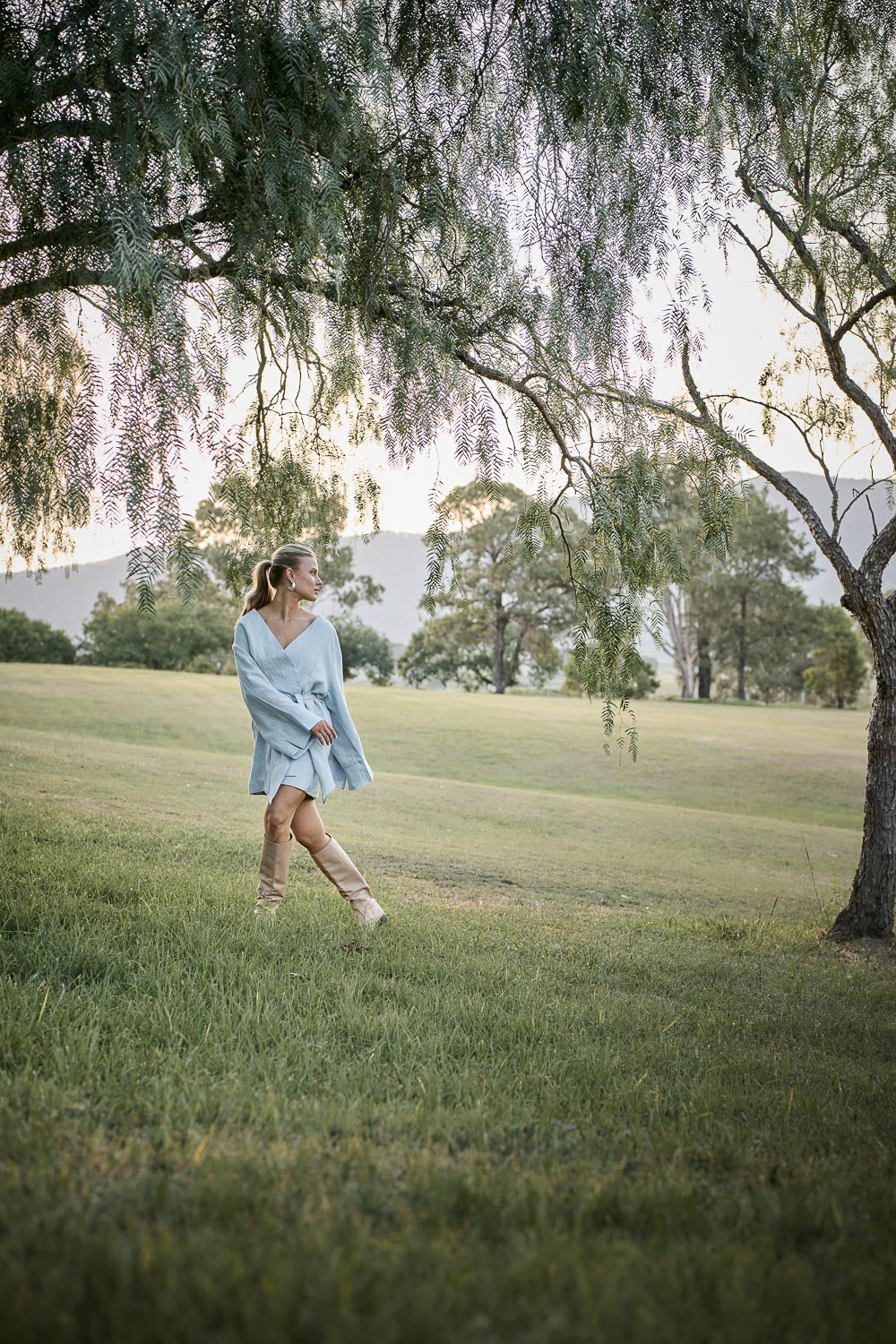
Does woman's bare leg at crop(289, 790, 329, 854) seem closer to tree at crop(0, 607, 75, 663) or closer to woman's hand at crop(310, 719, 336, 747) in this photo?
woman's hand at crop(310, 719, 336, 747)

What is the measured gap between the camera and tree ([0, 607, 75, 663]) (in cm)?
4347

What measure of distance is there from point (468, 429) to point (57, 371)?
7.96ft

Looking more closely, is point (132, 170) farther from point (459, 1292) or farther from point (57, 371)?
point (459, 1292)

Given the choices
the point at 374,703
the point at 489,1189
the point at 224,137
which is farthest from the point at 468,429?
the point at 374,703

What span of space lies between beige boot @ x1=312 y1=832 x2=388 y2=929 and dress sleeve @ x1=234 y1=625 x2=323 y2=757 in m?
0.70

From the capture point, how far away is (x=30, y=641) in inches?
1736

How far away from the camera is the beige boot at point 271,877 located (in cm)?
576

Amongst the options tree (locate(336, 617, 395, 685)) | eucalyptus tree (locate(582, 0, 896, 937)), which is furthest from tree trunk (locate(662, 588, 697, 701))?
eucalyptus tree (locate(582, 0, 896, 937))

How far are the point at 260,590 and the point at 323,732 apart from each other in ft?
3.40

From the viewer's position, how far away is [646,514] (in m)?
5.58

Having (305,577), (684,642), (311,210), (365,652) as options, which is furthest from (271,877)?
(684,642)

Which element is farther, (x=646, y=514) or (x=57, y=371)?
(x=646, y=514)

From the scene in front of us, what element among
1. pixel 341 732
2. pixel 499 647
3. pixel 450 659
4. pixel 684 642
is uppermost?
pixel 684 642

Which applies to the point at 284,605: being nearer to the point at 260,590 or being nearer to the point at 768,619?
the point at 260,590
